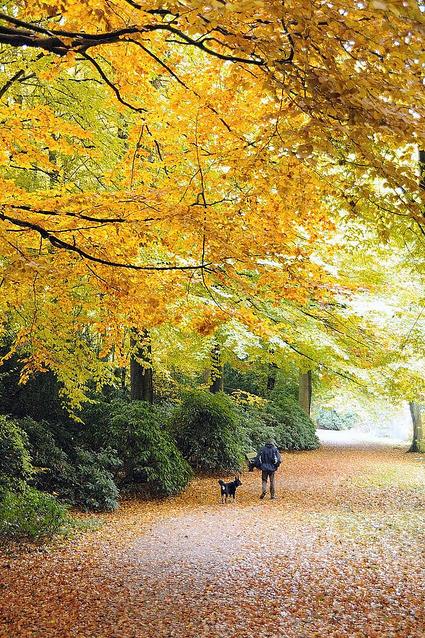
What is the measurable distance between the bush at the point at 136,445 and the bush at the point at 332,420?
39.7 meters

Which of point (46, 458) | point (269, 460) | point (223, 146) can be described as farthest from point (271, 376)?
point (223, 146)

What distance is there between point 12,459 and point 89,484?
231 cm

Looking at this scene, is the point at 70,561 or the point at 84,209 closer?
the point at 84,209

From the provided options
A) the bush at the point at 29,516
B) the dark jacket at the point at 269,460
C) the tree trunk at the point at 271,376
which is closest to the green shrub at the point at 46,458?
the bush at the point at 29,516

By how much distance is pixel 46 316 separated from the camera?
8898mm

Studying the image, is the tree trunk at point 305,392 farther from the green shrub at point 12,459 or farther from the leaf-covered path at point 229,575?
the green shrub at point 12,459

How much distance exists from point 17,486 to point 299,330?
22.5 ft

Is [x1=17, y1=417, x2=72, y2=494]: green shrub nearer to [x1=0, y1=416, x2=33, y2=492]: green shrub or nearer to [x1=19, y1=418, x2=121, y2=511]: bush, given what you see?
[x1=19, y1=418, x2=121, y2=511]: bush

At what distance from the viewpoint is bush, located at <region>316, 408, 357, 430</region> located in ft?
169

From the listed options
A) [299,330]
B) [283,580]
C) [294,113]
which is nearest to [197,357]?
[299,330]

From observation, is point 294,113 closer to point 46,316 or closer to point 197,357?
point 46,316

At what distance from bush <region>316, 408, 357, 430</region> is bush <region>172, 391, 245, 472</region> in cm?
3617

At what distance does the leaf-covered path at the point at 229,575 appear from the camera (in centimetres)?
537

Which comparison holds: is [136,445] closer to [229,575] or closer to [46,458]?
[46,458]
